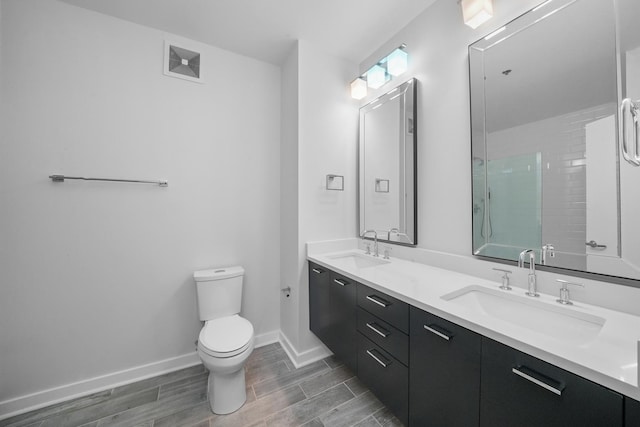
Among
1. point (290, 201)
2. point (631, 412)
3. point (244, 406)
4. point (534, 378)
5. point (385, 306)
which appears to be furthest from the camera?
point (290, 201)

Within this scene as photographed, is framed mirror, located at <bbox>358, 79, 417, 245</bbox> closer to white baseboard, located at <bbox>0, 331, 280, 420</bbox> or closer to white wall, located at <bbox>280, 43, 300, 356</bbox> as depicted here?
white wall, located at <bbox>280, 43, 300, 356</bbox>

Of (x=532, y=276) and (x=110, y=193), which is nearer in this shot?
(x=532, y=276)

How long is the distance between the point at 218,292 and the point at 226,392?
66cm

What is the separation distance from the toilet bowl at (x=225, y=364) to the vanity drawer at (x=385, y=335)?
0.75 m

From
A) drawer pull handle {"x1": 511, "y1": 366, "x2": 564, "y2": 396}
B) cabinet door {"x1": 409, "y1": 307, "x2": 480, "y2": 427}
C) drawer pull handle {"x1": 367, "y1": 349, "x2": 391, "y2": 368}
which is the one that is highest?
drawer pull handle {"x1": 511, "y1": 366, "x2": 564, "y2": 396}

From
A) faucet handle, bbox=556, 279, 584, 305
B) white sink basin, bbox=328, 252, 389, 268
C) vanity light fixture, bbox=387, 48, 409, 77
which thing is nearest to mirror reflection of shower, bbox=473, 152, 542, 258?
faucet handle, bbox=556, 279, 584, 305

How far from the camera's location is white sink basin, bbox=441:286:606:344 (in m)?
0.89

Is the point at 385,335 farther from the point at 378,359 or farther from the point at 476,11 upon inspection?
the point at 476,11

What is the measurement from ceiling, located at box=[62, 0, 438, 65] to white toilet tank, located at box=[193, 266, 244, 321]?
1.90 m

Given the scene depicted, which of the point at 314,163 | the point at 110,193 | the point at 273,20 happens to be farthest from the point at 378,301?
the point at 273,20

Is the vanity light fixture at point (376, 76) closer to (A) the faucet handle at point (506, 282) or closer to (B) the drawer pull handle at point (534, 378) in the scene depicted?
(A) the faucet handle at point (506, 282)

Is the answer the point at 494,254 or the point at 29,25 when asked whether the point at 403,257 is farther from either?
the point at 29,25

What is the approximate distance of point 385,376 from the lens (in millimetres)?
1253

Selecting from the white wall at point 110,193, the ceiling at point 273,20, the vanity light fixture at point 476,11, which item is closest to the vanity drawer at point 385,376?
the white wall at point 110,193
